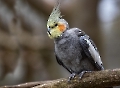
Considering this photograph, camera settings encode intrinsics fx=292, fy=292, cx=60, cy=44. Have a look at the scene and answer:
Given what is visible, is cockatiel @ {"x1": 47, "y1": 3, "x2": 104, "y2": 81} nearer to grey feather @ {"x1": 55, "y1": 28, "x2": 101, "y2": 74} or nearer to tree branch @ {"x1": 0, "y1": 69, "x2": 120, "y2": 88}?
grey feather @ {"x1": 55, "y1": 28, "x2": 101, "y2": 74}

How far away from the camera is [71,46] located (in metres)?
1.63

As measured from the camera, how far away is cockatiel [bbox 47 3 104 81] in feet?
5.26

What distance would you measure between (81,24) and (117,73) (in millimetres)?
2047

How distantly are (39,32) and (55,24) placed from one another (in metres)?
1.79

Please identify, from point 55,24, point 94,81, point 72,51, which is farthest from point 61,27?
point 94,81

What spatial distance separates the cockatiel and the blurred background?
142cm

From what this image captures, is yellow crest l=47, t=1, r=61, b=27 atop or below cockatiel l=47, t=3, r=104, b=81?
atop

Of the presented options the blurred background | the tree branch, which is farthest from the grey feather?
Result: the blurred background

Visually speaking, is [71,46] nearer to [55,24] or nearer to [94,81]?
[55,24]

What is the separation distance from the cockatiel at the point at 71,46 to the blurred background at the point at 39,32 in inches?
56.0

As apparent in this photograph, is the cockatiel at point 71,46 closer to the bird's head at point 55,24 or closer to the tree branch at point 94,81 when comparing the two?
the bird's head at point 55,24

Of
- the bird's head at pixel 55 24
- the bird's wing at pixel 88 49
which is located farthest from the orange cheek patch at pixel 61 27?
the bird's wing at pixel 88 49

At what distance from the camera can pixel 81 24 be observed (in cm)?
337

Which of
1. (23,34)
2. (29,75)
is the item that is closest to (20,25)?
(23,34)
